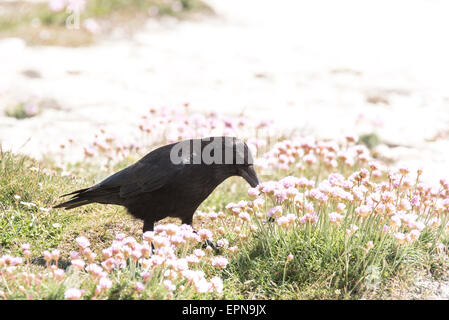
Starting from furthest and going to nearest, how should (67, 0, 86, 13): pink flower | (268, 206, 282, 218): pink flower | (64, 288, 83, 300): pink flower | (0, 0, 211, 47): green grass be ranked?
(0, 0, 211, 47): green grass → (67, 0, 86, 13): pink flower → (268, 206, 282, 218): pink flower → (64, 288, 83, 300): pink flower

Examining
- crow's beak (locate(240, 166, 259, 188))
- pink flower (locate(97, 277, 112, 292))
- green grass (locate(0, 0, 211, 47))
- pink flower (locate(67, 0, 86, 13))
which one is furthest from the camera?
green grass (locate(0, 0, 211, 47))

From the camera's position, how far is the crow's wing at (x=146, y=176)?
15.5 feet

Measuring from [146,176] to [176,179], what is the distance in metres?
0.26

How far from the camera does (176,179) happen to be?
185 inches

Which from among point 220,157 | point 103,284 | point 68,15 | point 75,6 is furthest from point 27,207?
point 68,15

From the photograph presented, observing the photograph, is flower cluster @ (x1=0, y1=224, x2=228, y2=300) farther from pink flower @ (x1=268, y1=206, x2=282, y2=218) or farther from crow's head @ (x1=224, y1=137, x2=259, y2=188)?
crow's head @ (x1=224, y1=137, x2=259, y2=188)

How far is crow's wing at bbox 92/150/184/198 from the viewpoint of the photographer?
4.73 m

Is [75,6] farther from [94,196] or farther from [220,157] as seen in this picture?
[220,157]

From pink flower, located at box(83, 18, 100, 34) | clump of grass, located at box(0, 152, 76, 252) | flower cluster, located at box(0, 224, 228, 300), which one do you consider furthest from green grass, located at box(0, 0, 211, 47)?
flower cluster, located at box(0, 224, 228, 300)

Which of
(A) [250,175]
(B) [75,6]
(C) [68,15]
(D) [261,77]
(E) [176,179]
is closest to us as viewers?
(E) [176,179]
